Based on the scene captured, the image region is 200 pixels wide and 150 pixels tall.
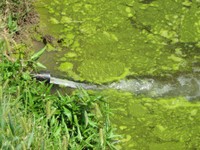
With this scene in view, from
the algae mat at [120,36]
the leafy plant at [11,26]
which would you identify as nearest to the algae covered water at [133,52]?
the algae mat at [120,36]

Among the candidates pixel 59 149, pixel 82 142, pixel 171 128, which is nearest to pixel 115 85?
pixel 171 128

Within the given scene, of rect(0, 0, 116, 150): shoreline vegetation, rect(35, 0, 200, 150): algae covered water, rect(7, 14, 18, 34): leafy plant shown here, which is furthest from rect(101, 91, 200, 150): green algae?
rect(7, 14, 18, 34): leafy plant

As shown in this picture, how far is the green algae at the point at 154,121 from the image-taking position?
10.4ft

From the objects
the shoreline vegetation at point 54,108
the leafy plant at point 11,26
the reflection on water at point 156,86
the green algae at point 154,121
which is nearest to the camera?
the shoreline vegetation at point 54,108

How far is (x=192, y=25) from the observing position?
4.02m

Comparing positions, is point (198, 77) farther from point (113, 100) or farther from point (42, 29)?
point (42, 29)

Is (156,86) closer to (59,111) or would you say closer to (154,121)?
(154,121)

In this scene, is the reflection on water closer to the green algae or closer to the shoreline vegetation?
the green algae

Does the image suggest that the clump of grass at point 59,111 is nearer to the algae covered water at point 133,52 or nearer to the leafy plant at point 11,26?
the algae covered water at point 133,52

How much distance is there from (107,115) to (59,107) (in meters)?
0.25

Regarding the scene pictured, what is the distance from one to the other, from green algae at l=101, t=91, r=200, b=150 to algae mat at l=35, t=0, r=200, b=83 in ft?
0.79

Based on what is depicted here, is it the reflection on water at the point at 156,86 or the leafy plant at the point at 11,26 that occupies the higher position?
the leafy plant at the point at 11,26

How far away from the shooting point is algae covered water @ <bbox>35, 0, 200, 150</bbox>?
324 cm

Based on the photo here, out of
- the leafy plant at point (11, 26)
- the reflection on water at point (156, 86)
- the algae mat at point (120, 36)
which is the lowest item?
the reflection on water at point (156, 86)
